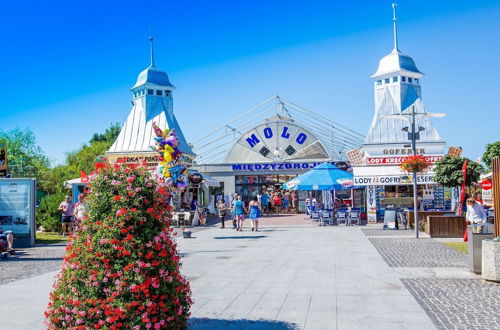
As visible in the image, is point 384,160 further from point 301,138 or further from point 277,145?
point 277,145

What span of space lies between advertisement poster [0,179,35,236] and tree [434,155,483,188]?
14.3 meters

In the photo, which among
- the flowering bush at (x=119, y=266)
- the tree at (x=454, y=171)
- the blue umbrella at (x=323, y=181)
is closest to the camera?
the flowering bush at (x=119, y=266)

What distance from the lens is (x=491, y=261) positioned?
8086mm

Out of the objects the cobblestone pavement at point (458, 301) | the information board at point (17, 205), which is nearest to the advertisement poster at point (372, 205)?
the information board at point (17, 205)

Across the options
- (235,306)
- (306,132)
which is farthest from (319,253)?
(306,132)

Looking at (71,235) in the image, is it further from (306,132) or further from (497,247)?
(306,132)

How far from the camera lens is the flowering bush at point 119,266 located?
4.29 meters

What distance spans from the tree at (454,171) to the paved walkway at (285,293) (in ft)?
21.2

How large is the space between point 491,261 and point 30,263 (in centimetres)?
1009

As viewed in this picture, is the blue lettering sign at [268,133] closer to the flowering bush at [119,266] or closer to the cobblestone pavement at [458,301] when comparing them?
the cobblestone pavement at [458,301]

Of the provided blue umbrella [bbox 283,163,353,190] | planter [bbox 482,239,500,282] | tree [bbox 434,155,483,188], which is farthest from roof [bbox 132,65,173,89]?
planter [bbox 482,239,500,282]

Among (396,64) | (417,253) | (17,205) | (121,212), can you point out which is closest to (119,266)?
(121,212)

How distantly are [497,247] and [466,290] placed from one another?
998 millimetres

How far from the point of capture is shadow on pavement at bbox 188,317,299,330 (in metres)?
5.73
